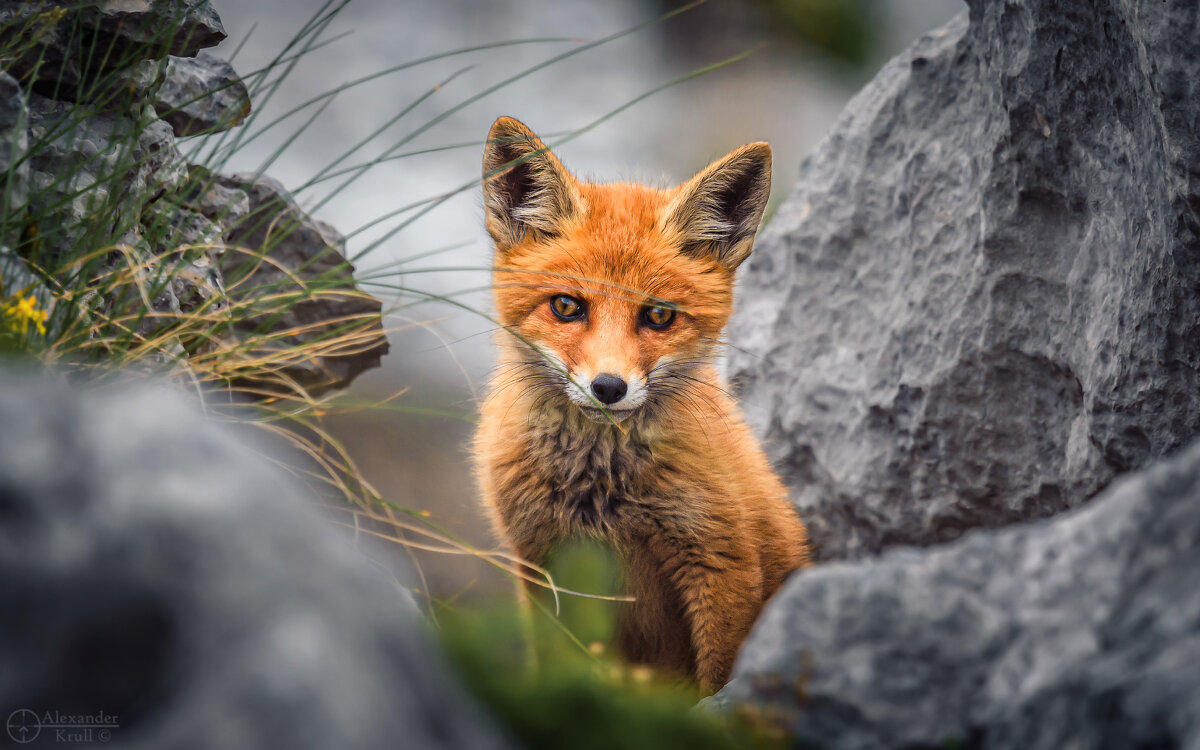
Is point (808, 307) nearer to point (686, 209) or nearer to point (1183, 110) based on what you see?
point (686, 209)

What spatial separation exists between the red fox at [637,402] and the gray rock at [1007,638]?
1.20m

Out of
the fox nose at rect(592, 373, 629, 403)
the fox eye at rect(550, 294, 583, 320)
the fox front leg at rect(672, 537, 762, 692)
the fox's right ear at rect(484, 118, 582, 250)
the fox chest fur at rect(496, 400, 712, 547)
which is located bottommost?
the fox front leg at rect(672, 537, 762, 692)

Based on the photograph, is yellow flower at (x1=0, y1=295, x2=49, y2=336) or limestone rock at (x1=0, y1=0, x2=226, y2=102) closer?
yellow flower at (x1=0, y1=295, x2=49, y2=336)

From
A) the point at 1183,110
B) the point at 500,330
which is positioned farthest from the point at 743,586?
the point at 1183,110

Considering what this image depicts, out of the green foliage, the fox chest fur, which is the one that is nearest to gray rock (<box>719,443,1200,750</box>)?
the green foliage

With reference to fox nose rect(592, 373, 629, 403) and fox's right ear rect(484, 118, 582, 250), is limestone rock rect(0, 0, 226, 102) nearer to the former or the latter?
fox's right ear rect(484, 118, 582, 250)

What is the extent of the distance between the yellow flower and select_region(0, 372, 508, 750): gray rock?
844 mm

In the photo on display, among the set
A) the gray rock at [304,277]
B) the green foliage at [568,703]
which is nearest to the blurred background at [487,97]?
the gray rock at [304,277]

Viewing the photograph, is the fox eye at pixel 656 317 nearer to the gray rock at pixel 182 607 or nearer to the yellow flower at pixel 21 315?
the yellow flower at pixel 21 315

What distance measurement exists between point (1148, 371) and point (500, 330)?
A: 1918mm

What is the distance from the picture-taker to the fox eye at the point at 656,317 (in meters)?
2.60

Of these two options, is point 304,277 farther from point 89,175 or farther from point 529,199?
point 529,199

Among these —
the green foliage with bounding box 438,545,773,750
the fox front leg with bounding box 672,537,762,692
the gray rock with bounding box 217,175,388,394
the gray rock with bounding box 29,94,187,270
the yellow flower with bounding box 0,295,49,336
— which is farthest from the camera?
the gray rock with bounding box 217,175,388,394

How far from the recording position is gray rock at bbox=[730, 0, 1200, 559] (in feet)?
7.14
